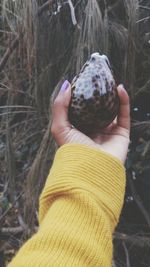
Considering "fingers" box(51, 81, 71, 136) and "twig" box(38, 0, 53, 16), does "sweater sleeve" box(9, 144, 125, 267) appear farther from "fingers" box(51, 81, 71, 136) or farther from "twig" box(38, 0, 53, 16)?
"twig" box(38, 0, 53, 16)

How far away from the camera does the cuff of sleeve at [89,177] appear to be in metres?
0.75

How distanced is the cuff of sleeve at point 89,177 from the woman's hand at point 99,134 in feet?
0.15

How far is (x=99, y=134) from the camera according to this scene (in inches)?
37.5

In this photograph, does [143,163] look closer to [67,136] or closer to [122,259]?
[122,259]

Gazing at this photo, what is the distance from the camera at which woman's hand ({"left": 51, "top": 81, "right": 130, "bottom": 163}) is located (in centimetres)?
89

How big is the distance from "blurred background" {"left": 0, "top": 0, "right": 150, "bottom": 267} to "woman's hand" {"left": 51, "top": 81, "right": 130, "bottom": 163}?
2.16 ft

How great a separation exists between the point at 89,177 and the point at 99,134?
197 mm

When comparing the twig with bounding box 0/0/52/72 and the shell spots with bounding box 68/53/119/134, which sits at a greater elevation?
the shell spots with bounding box 68/53/119/134

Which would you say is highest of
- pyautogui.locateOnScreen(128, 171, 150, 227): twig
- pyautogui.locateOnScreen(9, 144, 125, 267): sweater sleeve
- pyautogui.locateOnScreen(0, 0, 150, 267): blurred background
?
pyautogui.locateOnScreen(9, 144, 125, 267): sweater sleeve

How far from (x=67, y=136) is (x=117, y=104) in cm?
12

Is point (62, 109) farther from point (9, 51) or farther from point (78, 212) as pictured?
point (9, 51)

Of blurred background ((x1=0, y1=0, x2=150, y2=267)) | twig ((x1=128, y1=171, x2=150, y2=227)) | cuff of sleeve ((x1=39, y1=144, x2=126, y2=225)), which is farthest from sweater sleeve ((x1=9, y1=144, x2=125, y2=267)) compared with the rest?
twig ((x1=128, y1=171, x2=150, y2=227))

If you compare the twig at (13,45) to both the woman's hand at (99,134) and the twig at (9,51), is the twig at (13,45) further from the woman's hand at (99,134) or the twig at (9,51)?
the woman's hand at (99,134)

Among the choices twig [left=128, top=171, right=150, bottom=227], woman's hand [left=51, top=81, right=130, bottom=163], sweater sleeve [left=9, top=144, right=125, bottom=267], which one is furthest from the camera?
twig [left=128, top=171, right=150, bottom=227]
